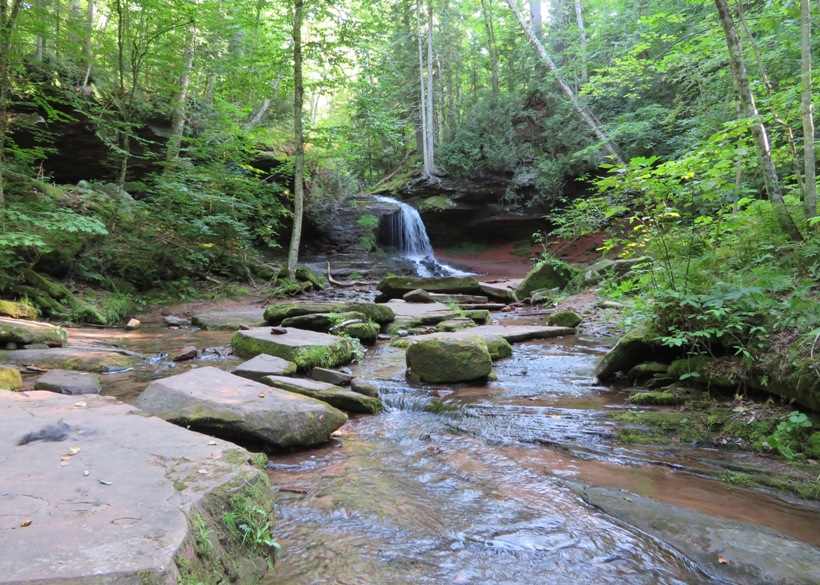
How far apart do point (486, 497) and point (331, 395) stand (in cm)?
204

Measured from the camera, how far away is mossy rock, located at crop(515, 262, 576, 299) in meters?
12.4

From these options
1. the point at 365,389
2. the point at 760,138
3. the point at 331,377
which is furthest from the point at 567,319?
the point at 331,377

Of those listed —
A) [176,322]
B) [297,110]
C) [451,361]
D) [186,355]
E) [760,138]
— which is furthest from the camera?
[297,110]

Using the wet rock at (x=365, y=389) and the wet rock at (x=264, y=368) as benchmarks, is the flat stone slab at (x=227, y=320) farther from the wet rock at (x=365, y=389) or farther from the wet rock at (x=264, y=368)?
the wet rock at (x=365, y=389)

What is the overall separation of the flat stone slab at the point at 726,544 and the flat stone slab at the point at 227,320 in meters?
7.02

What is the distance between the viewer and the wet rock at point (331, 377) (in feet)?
16.1

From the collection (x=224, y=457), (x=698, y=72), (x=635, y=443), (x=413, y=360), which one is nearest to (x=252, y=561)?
(x=224, y=457)

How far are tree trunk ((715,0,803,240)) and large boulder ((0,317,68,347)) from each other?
28.3 ft

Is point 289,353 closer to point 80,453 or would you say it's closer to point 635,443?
point 80,453

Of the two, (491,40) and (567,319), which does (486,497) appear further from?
(491,40)

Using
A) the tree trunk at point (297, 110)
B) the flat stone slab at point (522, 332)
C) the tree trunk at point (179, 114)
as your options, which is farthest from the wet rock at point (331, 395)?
the tree trunk at point (179, 114)

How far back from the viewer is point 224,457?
2332 millimetres

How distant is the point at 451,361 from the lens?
507cm

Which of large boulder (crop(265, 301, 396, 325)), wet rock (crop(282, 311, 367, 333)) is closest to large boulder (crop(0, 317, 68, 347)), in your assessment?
large boulder (crop(265, 301, 396, 325))
